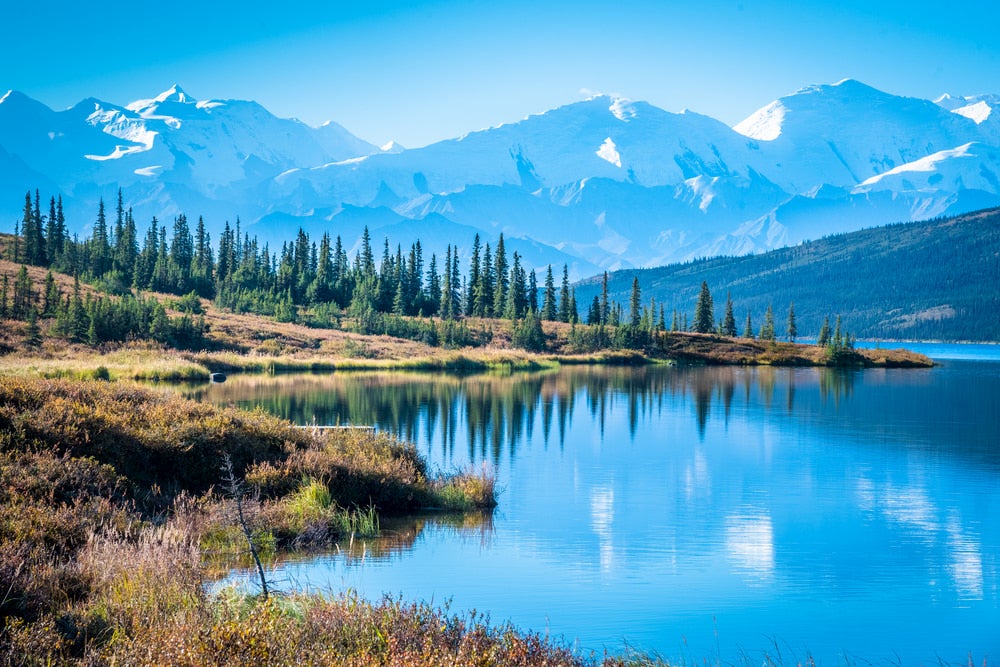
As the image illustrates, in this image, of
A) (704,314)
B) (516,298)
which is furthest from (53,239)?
(704,314)

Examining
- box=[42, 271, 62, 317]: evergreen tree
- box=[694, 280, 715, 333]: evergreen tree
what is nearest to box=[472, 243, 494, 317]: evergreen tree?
box=[694, 280, 715, 333]: evergreen tree

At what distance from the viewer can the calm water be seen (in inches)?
584

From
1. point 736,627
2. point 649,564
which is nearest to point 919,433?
point 649,564

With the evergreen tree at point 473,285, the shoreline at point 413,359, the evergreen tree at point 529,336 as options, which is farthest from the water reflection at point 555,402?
the evergreen tree at point 473,285

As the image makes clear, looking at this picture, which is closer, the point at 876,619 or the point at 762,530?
the point at 876,619

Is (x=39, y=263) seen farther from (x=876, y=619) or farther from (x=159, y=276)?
(x=876, y=619)

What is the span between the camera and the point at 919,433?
150ft

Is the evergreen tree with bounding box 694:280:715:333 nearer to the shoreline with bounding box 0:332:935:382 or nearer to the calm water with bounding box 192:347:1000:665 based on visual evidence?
the shoreline with bounding box 0:332:935:382

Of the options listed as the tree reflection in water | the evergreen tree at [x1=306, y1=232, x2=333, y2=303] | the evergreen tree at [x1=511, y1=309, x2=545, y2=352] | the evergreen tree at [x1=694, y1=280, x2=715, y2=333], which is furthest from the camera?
the evergreen tree at [x1=694, y1=280, x2=715, y2=333]

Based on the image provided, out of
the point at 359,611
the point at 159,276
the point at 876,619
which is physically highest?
the point at 159,276

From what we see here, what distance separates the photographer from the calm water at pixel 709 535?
48.7 feet

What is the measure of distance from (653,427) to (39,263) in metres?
98.7

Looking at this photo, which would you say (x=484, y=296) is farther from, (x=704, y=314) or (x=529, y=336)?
(x=704, y=314)

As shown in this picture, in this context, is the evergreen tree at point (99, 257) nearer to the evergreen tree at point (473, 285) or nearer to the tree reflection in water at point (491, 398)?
the evergreen tree at point (473, 285)
